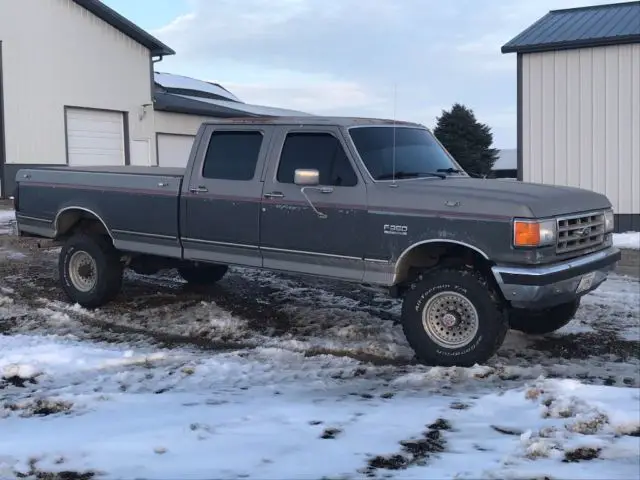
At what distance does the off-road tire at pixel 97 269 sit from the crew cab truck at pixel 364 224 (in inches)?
0.5

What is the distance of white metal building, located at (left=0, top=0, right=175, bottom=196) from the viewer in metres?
19.5

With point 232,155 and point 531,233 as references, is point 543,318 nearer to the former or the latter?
point 531,233

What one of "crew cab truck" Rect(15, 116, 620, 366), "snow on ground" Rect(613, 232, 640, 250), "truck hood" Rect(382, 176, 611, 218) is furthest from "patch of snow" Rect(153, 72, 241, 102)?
"truck hood" Rect(382, 176, 611, 218)

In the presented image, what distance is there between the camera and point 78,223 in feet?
27.2

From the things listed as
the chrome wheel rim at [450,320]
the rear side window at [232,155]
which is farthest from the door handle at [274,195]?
the chrome wheel rim at [450,320]

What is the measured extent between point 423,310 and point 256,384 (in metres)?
1.49

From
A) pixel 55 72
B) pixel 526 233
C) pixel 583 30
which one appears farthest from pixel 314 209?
pixel 55 72

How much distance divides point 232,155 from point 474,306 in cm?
282

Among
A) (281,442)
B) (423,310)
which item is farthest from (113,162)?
(281,442)

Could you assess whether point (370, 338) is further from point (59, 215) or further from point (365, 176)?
point (59, 215)

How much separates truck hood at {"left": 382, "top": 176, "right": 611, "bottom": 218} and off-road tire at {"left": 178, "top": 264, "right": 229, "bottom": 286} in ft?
12.6

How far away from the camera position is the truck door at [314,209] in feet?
20.2

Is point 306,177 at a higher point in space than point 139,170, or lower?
lower

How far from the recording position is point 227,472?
141 inches
